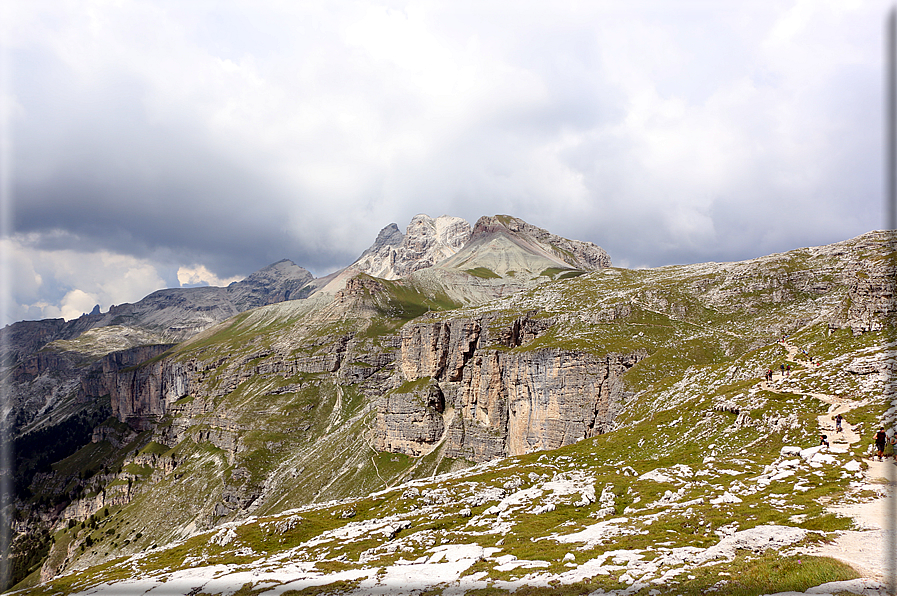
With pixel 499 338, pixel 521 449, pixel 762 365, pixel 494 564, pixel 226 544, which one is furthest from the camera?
pixel 499 338

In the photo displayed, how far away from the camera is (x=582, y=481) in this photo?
54594 mm

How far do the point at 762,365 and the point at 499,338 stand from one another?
11410 cm

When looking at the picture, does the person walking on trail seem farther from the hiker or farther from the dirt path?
the dirt path

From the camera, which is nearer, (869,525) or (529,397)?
(869,525)

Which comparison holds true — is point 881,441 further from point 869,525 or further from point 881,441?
point 869,525

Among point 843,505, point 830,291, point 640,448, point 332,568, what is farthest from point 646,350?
point 332,568

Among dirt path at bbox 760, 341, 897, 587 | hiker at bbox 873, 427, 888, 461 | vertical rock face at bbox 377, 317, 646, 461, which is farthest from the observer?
vertical rock face at bbox 377, 317, 646, 461

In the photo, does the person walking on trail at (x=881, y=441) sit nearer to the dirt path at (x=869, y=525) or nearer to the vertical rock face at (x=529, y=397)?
the dirt path at (x=869, y=525)

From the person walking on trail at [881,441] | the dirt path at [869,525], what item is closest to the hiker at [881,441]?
the person walking on trail at [881,441]

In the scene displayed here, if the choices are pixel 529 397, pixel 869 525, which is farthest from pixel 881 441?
pixel 529 397

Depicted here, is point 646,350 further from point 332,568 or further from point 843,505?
point 332,568

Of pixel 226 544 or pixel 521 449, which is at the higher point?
pixel 226 544

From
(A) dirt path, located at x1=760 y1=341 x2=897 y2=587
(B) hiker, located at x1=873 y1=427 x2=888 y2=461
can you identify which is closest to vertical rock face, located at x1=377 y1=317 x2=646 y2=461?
(A) dirt path, located at x1=760 y1=341 x2=897 y2=587

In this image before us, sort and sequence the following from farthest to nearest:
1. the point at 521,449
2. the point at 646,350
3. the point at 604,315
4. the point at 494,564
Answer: the point at 604,315 → the point at 521,449 → the point at 646,350 → the point at 494,564
